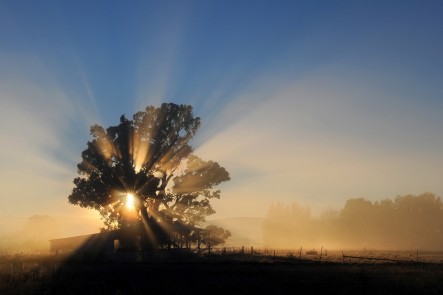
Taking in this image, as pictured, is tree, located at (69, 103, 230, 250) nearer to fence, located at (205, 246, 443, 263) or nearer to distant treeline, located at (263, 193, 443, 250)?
fence, located at (205, 246, 443, 263)

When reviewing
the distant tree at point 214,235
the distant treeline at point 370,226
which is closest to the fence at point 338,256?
the distant tree at point 214,235

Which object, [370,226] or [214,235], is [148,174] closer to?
[214,235]

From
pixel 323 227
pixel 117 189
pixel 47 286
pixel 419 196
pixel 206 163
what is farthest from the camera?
pixel 323 227

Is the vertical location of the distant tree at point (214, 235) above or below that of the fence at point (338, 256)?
above

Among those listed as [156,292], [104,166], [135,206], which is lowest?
[156,292]

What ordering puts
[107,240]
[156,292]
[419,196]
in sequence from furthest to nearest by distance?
[419,196], [107,240], [156,292]

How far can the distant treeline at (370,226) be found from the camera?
145375 mm

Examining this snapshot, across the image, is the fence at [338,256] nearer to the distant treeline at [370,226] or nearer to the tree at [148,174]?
the tree at [148,174]

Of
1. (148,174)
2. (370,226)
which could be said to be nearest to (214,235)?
(148,174)

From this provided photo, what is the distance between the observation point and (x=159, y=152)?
6481 cm

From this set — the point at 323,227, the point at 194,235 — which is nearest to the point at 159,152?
the point at 194,235

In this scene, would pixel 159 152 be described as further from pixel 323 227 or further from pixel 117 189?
pixel 323 227

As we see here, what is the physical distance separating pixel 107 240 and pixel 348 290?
4420cm

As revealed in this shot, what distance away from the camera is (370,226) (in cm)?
15588
